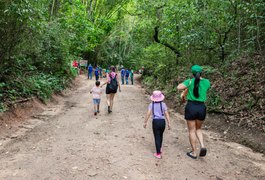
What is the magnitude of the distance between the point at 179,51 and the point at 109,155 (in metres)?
13.2

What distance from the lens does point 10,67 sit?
11.4 m

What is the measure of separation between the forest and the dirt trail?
182cm

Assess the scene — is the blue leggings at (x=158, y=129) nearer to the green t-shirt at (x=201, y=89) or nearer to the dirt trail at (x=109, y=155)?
the dirt trail at (x=109, y=155)

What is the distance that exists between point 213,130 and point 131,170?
16.0 ft

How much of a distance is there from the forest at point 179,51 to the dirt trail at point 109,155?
1820 mm

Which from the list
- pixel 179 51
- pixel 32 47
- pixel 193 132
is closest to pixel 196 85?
pixel 193 132

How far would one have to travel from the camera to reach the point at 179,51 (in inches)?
704

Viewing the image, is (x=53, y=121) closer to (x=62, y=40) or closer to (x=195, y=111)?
(x=195, y=111)

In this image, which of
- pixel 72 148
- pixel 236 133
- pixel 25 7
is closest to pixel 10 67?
pixel 25 7

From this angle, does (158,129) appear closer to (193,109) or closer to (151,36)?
(193,109)

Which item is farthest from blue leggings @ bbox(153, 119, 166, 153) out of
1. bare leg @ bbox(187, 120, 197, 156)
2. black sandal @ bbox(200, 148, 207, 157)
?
black sandal @ bbox(200, 148, 207, 157)

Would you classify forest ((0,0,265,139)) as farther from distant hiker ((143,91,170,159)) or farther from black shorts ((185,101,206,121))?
distant hiker ((143,91,170,159))

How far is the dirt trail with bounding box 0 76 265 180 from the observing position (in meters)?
5.05

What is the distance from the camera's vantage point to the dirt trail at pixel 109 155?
505 centimetres
